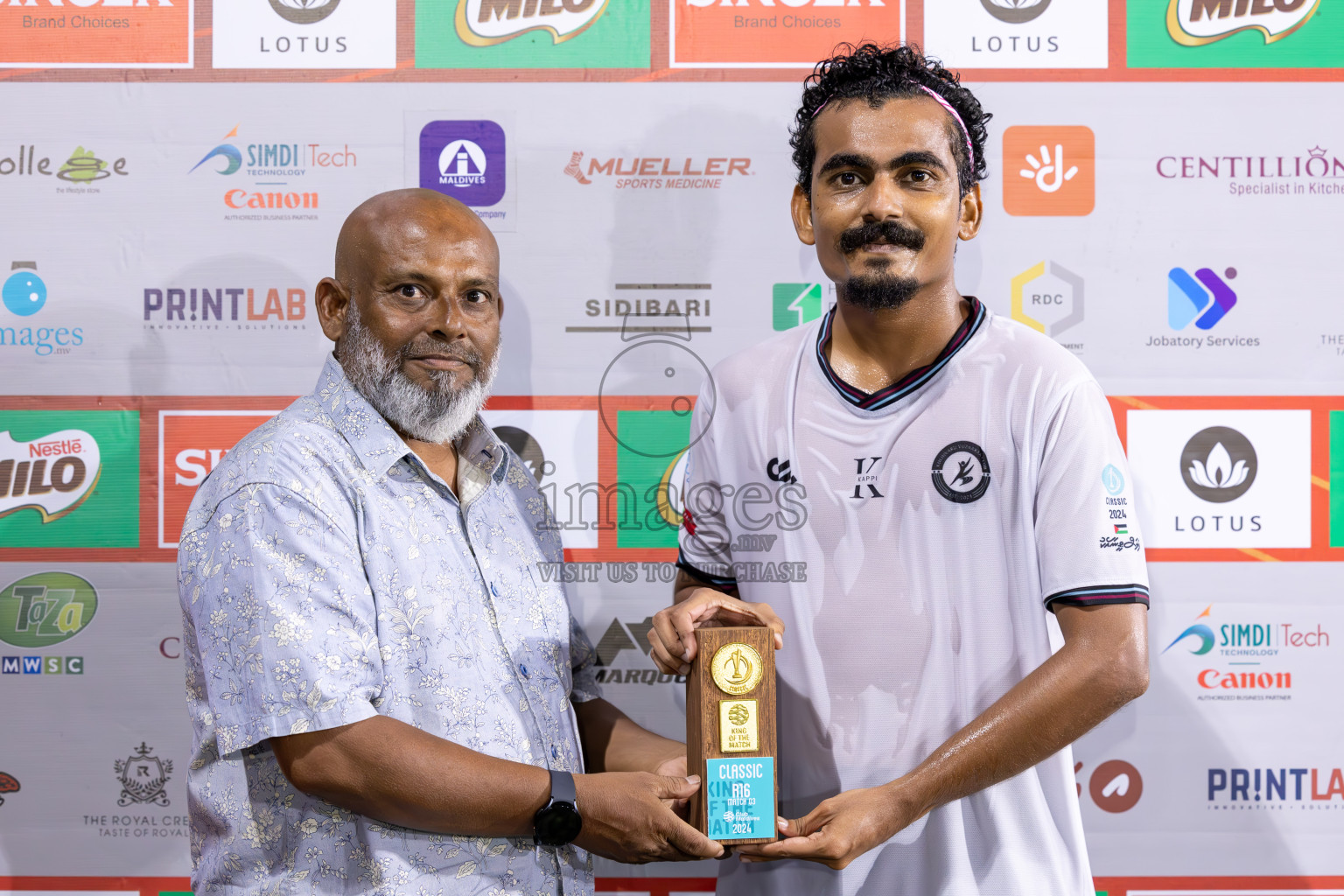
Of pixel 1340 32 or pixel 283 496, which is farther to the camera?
pixel 1340 32

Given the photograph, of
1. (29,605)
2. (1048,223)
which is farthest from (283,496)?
(1048,223)

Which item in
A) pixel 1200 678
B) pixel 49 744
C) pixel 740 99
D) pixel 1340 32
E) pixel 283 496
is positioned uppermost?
pixel 1340 32

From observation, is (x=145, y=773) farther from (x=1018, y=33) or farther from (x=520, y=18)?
(x=1018, y=33)

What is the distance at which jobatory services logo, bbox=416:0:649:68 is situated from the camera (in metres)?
2.47

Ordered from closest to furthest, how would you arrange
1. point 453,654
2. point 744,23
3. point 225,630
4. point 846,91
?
1. point 225,630
2. point 453,654
3. point 846,91
4. point 744,23

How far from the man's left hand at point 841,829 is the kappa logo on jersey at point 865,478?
0.52 m

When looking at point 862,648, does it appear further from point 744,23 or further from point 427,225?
point 744,23

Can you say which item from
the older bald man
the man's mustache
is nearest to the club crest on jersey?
the man's mustache

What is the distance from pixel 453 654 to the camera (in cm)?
168

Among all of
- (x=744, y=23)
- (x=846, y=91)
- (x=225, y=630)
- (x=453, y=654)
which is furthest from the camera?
(x=744, y=23)

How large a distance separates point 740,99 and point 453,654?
164cm

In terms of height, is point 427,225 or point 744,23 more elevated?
point 744,23

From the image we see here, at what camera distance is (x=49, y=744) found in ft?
8.20

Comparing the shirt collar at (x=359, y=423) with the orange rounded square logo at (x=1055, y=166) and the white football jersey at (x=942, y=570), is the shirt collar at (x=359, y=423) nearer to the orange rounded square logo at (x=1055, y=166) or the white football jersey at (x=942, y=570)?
the white football jersey at (x=942, y=570)
